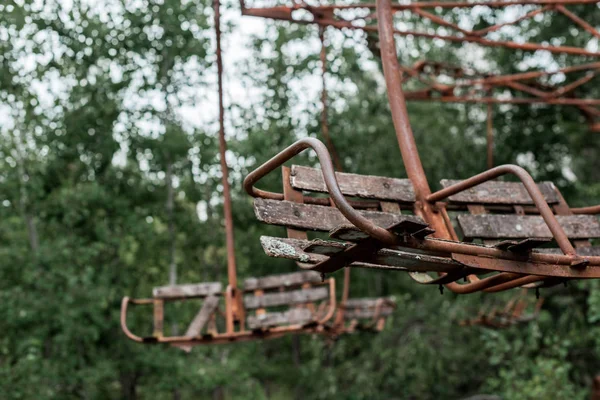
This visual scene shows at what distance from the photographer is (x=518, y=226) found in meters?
3.49

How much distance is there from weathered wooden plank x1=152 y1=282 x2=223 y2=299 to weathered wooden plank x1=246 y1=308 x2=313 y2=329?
0.36 metres

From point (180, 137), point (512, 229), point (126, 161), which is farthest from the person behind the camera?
point (126, 161)

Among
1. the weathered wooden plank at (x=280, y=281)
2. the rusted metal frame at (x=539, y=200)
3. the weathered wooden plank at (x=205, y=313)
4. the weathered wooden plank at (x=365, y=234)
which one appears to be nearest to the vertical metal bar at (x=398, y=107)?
the rusted metal frame at (x=539, y=200)

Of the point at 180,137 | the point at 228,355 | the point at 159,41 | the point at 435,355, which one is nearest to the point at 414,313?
the point at 435,355

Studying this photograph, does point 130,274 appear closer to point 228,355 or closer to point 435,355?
point 228,355

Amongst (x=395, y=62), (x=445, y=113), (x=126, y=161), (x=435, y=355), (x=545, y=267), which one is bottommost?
(x=435, y=355)

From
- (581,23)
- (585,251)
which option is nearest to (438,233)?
(585,251)

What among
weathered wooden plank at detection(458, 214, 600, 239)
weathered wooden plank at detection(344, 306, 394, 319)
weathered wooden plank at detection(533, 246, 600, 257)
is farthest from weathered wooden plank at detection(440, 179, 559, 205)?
weathered wooden plank at detection(344, 306, 394, 319)

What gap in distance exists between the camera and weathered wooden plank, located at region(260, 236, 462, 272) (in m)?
2.44

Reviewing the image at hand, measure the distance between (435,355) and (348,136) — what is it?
403cm

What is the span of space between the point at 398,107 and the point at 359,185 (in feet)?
1.85

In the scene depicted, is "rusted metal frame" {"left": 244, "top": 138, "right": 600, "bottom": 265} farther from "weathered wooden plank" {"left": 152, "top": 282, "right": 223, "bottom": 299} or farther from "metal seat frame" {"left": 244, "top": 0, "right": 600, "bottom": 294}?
"weathered wooden plank" {"left": 152, "top": 282, "right": 223, "bottom": 299}

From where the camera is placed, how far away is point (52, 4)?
10742 millimetres

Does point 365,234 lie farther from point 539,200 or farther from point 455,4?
point 455,4
